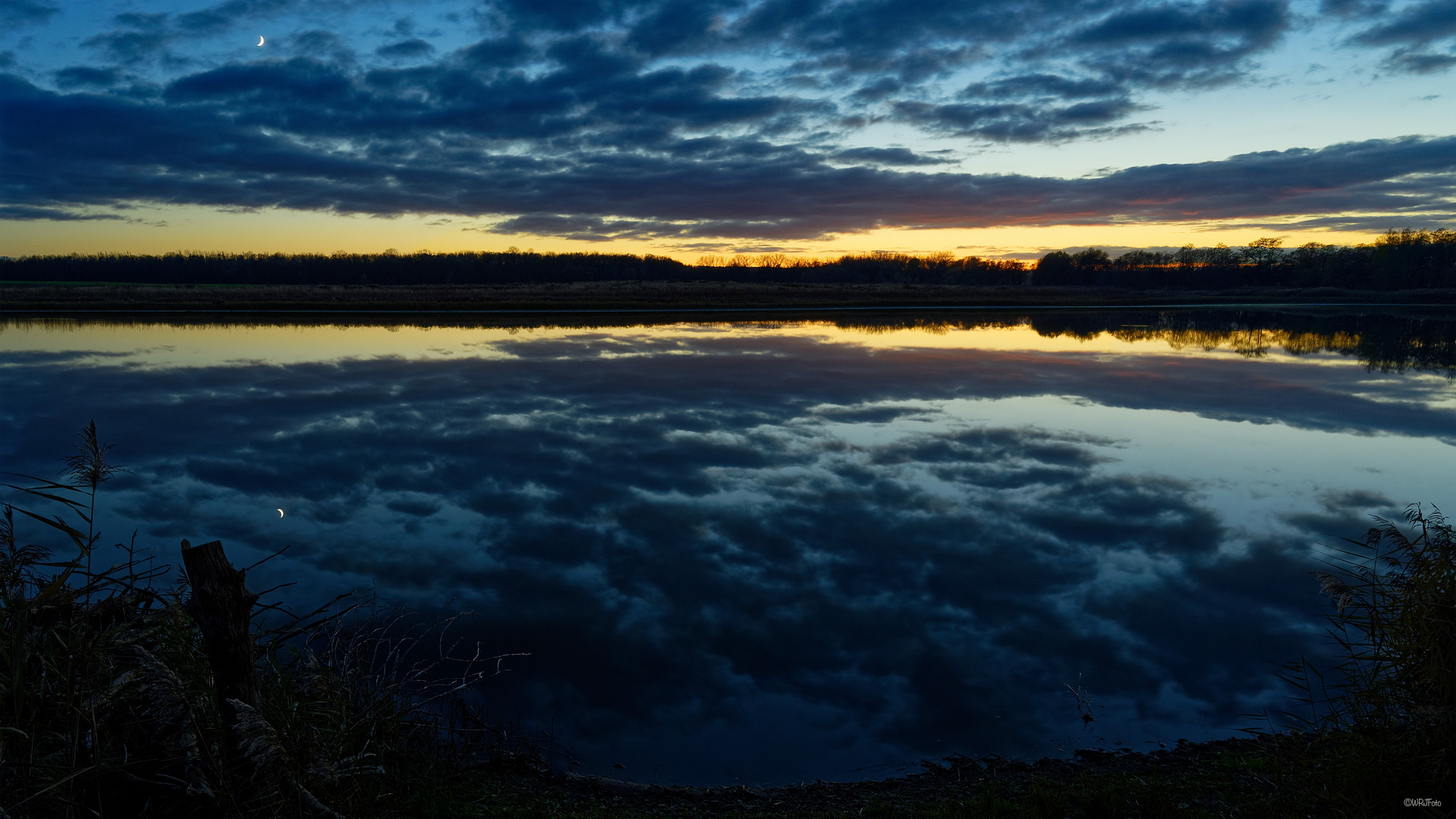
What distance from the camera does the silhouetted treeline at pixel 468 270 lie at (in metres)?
134

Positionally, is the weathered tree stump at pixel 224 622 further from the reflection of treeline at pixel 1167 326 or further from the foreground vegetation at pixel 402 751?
the reflection of treeline at pixel 1167 326

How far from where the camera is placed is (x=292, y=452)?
1352 centimetres

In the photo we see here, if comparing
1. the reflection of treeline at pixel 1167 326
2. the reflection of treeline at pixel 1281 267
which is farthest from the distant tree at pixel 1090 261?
the reflection of treeline at pixel 1167 326

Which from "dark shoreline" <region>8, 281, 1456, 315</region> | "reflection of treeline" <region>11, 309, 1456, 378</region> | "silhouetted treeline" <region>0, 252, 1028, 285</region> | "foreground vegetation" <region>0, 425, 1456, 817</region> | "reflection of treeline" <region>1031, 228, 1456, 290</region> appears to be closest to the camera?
"foreground vegetation" <region>0, 425, 1456, 817</region>

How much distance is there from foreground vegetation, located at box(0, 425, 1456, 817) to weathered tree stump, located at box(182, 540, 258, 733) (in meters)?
0.03

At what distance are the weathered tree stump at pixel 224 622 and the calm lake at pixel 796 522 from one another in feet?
8.13

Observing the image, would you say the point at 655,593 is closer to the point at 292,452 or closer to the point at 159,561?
the point at 159,561

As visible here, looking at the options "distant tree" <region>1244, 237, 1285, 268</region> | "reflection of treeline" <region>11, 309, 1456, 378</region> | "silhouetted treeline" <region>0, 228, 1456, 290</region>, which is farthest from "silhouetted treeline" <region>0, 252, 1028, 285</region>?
"reflection of treeline" <region>11, 309, 1456, 378</region>

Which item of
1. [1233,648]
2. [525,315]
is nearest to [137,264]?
[525,315]

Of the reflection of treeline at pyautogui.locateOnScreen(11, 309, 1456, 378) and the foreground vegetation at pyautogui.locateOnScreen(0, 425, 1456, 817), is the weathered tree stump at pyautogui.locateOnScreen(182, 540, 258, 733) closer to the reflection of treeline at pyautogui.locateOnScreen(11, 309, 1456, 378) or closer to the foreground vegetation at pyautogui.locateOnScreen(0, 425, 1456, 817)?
the foreground vegetation at pyautogui.locateOnScreen(0, 425, 1456, 817)

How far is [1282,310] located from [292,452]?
86636mm

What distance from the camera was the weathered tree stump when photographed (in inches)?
140

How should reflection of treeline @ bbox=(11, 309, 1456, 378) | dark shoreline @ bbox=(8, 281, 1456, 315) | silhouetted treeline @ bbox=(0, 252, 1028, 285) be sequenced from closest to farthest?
reflection of treeline @ bbox=(11, 309, 1456, 378) < dark shoreline @ bbox=(8, 281, 1456, 315) < silhouetted treeline @ bbox=(0, 252, 1028, 285)

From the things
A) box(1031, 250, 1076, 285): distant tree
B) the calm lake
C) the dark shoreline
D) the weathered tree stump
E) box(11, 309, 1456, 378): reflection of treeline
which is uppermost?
box(1031, 250, 1076, 285): distant tree
